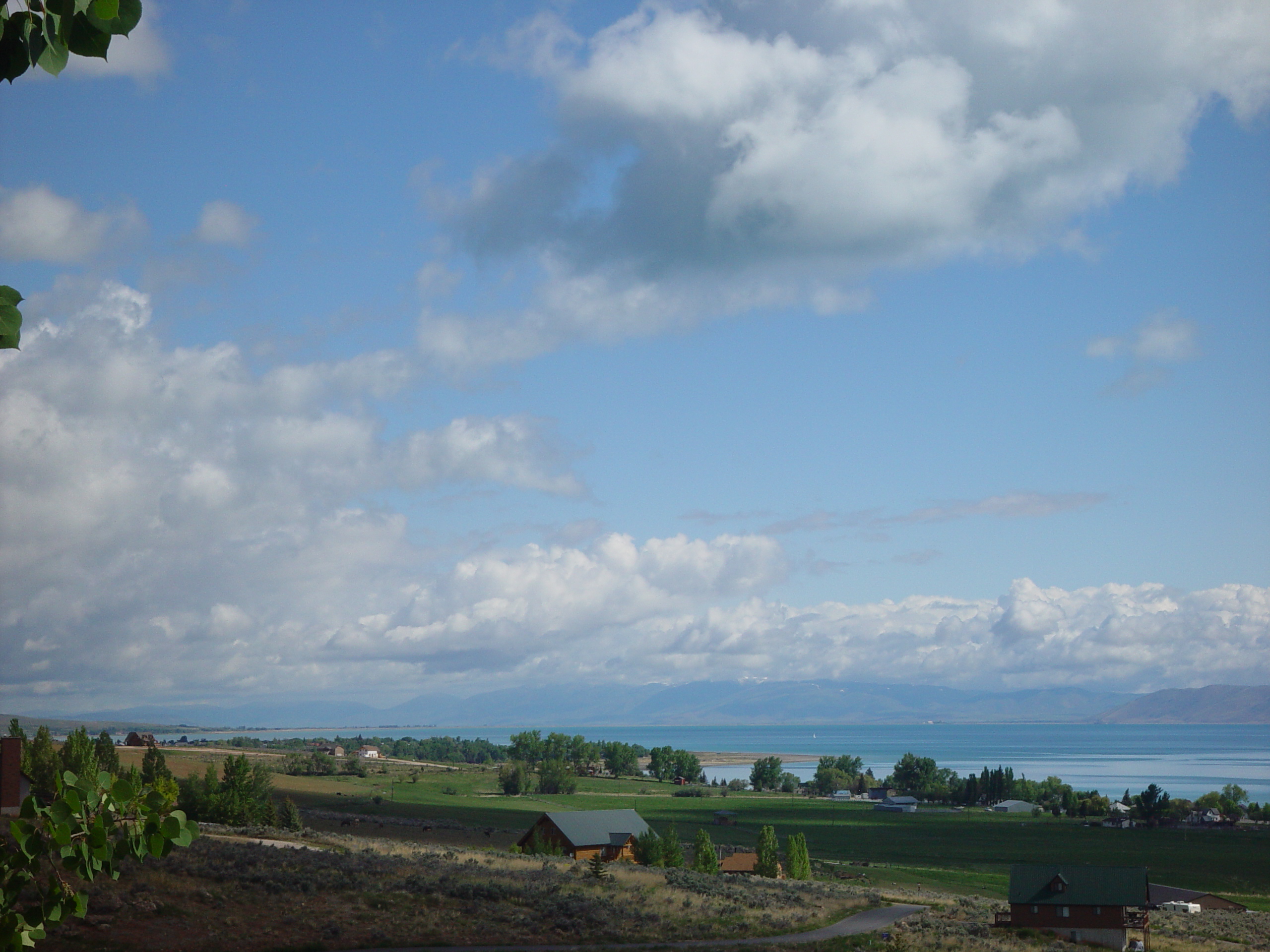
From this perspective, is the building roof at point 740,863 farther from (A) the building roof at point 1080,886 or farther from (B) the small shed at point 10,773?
(B) the small shed at point 10,773

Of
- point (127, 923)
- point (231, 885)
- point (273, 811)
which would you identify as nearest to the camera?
point (127, 923)

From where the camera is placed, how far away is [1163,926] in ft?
203

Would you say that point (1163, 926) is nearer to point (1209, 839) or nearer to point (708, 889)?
point (708, 889)

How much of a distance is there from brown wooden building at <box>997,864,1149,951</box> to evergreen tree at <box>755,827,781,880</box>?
23223 mm

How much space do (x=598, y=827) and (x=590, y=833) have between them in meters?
1.39

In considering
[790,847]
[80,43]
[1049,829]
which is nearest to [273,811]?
[790,847]

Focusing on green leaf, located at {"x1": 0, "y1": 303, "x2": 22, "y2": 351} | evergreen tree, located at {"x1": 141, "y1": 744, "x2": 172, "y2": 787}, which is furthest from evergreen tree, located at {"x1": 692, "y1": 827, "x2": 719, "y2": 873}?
green leaf, located at {"x1": 0, "y1": 303, "x2": 22, "y2": 351}

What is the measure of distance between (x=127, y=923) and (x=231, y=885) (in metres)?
7.25

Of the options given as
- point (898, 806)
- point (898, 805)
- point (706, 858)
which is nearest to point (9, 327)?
point (706, 858)

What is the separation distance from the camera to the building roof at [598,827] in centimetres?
7731

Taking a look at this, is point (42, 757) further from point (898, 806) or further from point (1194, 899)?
point (898, 806)

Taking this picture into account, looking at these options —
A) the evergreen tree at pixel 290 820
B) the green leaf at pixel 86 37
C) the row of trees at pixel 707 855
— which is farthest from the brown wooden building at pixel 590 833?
the green leaf at pixel 86 37

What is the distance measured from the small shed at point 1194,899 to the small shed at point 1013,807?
9971cm

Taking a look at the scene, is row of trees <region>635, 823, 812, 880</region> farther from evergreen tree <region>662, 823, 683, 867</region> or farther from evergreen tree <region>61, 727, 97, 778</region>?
evergreen tree <region>61, 727, 97, 778</region>
